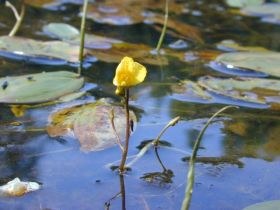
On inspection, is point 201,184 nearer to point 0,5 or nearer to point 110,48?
point 110,48

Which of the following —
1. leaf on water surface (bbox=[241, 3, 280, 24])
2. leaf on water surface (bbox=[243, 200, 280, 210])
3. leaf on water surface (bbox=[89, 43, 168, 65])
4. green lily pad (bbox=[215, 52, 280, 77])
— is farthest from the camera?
leaf on water surface (bbox=[241, 3, 280, 24])

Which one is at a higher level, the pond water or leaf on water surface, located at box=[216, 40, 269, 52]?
leaf on water surface, located at box=[216, 40, 269, 52]

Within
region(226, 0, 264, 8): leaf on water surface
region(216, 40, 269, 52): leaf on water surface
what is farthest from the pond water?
region(226, 0, 264, 8): leaf on water surface

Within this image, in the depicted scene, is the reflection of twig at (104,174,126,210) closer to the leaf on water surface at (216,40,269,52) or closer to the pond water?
the pond water

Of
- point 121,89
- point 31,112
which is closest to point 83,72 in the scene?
point 31,112

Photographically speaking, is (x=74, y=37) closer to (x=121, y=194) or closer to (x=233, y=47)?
(x=233, y=47)
